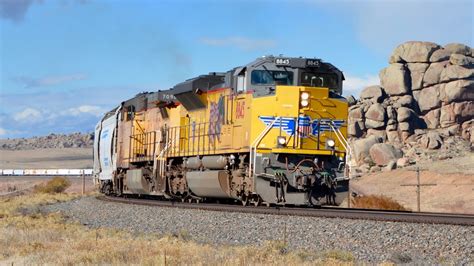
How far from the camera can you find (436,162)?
2004 inches

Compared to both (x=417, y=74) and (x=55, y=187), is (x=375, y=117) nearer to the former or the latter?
(x=417, y=74)

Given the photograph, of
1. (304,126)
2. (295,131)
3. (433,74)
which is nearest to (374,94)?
(433,74)

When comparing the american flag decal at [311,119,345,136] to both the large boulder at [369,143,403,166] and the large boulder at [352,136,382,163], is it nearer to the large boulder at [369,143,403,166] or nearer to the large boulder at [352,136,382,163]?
the large boulder at [369,143,403,166]

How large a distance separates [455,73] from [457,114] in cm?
370

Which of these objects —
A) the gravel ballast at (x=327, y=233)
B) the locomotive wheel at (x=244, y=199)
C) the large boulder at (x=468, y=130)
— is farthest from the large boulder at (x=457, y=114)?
the gravel ballast at (x=327, y=233)

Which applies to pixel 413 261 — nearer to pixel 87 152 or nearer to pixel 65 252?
pixel 65 252

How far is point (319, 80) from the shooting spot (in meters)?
19.6

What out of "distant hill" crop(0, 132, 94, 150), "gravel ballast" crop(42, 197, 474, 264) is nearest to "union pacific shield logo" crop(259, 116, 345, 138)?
"gravel ballast" crop(42, 197, 474, 264)

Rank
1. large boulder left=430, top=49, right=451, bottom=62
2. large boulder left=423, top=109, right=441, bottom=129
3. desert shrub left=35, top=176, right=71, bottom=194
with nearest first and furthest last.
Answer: desert shrub left=35, top=176, right=71, bottom=194, large boulder left=423, top=109, right=441, bottom=129, large boulder left=430, top=49, right=451, bottom=62

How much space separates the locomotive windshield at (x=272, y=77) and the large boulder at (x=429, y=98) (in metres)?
47.1

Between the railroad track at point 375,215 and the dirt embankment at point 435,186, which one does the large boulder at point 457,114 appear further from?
the railroad track at point 375,215

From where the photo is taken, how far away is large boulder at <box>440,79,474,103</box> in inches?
2447

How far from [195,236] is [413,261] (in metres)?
5.49

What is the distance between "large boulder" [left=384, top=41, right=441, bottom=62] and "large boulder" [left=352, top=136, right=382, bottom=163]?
11163 mm
